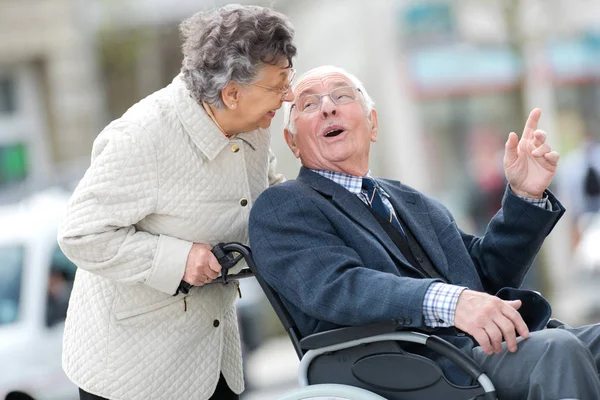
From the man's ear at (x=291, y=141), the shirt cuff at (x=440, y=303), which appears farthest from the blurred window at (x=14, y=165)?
the shirt cuff at (x=440, y=303)

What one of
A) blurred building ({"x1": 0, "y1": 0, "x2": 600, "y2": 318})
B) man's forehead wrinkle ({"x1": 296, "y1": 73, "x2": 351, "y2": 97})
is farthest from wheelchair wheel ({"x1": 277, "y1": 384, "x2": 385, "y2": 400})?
blurred building ({"x1": 0, "y1": 0, "x2": 600, "y2": 318})

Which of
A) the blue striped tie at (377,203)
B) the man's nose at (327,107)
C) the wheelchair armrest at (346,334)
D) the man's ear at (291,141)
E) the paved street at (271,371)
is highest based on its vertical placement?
the man's nose at (327,107)

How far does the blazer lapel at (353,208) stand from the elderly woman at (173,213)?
0.78ft

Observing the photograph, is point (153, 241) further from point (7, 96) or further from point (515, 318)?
point (7, 96)

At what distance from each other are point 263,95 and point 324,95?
0.38 m

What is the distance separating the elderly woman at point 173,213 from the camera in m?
3.53

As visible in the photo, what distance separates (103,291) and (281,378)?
25.9ft

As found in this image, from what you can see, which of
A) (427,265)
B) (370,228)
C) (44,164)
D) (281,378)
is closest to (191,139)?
(370,228)

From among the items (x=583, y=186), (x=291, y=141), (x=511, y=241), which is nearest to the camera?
(x=511, y=241)

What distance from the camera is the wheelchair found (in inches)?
129

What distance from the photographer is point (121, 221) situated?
138 inches

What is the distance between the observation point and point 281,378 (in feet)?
37.5

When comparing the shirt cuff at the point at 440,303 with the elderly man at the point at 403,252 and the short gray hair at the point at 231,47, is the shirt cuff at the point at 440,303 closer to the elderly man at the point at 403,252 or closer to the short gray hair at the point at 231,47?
the elderly man at the point at 403,252

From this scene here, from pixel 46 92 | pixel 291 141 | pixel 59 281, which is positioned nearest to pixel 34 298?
pixel 59 281
